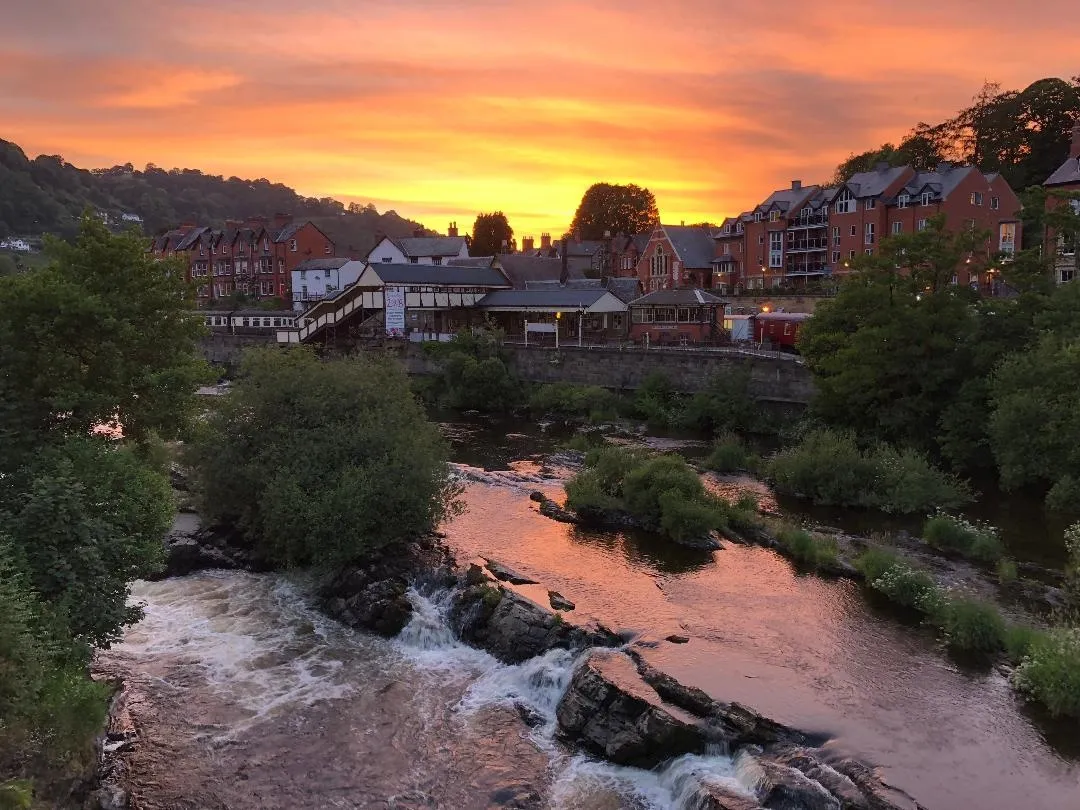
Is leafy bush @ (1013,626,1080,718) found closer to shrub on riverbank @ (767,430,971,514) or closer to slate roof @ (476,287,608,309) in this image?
shrub on riverbank @ (767,430,971,514)

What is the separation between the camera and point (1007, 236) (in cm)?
6856

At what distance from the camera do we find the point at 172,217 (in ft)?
575

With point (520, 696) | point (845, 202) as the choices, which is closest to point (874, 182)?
point (845, 202)

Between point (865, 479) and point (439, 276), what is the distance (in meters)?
46.6

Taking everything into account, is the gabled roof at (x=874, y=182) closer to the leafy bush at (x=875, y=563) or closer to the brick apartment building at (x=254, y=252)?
the leafy bush at (x=875, y=563)

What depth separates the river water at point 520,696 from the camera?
13.7 meters

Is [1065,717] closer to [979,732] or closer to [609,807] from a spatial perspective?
[979,732]

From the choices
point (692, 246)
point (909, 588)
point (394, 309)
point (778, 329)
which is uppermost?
point (692, 246)

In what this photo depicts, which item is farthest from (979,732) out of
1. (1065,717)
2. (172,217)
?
(172,217)

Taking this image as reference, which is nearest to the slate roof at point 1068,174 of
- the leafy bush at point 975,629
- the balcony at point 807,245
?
the balcony at point 807,245

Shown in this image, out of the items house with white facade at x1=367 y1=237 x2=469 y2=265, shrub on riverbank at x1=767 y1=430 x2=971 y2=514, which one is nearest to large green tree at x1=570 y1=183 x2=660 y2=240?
house with white facade at x1=367 y1=237 x2=469 y2=265

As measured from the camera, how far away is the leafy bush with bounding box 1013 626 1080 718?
49.6 feet

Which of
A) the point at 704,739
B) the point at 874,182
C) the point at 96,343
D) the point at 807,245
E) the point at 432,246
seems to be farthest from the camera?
the point at 432,246

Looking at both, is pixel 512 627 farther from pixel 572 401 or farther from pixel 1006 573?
pixel 572 401
